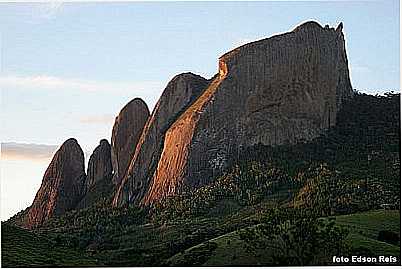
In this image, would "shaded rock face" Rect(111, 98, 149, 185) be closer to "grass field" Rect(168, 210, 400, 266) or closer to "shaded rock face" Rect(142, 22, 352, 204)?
"shaded rock face" Rect(142, 22, 352, 204)

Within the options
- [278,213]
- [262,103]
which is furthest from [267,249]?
[262,103]

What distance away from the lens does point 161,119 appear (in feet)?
255

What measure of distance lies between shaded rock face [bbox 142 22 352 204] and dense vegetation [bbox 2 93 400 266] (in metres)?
2.12

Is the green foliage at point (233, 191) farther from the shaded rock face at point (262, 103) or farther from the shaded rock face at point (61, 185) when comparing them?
the shaded rock face at point (61, 185)

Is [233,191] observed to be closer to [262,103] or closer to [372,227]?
[262,103]

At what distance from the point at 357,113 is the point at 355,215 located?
1111 inches

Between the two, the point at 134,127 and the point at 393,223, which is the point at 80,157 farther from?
the point at 393,223

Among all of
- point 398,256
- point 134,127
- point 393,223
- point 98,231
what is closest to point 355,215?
point 393,223

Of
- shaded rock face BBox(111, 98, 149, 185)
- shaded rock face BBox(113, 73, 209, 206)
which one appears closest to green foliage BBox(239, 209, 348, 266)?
shaded rock face BBox(113, 73, 209, 206)

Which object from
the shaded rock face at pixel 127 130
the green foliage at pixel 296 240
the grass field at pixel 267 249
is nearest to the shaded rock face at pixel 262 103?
the shaded rock face at pixel 127 130

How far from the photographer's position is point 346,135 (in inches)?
2638

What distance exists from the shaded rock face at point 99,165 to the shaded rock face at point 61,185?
4.32ft

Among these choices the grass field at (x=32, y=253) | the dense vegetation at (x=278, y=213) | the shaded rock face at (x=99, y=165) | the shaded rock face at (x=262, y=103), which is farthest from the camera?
the shaded rock face at (x=99, y=165)

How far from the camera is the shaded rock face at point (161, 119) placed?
76.4 meters
